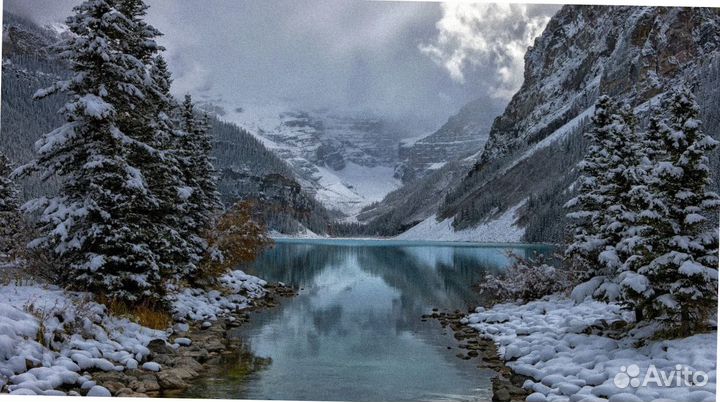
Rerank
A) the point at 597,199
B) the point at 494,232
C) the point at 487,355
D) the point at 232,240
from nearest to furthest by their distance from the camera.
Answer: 1. the point at 487,355
2. the point at 597,199
3. the point at 232,240
4. the point at 494,232

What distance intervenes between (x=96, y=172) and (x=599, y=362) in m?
14.4

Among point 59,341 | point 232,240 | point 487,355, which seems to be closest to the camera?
point 59,341

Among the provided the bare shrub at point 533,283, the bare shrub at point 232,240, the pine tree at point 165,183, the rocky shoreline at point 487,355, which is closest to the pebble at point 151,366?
the pine tree at point 165,183

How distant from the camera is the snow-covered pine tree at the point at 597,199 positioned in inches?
637

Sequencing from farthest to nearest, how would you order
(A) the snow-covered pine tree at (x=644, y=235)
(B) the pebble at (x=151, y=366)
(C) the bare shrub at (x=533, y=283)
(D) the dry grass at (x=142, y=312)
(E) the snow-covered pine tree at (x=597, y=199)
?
(C) the bare shrub at (x=533, y=283) → (E) the snow-covered pine tree at (x=597, y=199) → (D) the dry grass at (x=142, y=312) → (B) the pebble at (x=151, y=366) → (A) the snow-covered pine tree at (x=644, y=235)

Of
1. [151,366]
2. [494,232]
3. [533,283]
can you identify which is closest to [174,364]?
[151,366]

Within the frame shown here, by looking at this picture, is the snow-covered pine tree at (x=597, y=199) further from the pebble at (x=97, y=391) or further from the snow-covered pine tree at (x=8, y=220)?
the snow-covered pine tree at (x=8, y=220)

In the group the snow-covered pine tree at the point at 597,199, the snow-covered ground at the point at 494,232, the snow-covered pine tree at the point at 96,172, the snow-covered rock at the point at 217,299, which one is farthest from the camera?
the snow-covered ground at the point at 494,232

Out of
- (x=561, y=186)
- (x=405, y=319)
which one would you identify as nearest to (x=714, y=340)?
(x=405, y=319)

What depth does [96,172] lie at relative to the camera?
1451 centimetres

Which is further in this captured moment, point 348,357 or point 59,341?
point 348,357

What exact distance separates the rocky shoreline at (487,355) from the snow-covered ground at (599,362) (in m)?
0.27

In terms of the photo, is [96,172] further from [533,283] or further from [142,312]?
[533,283]

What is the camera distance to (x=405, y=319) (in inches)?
918
